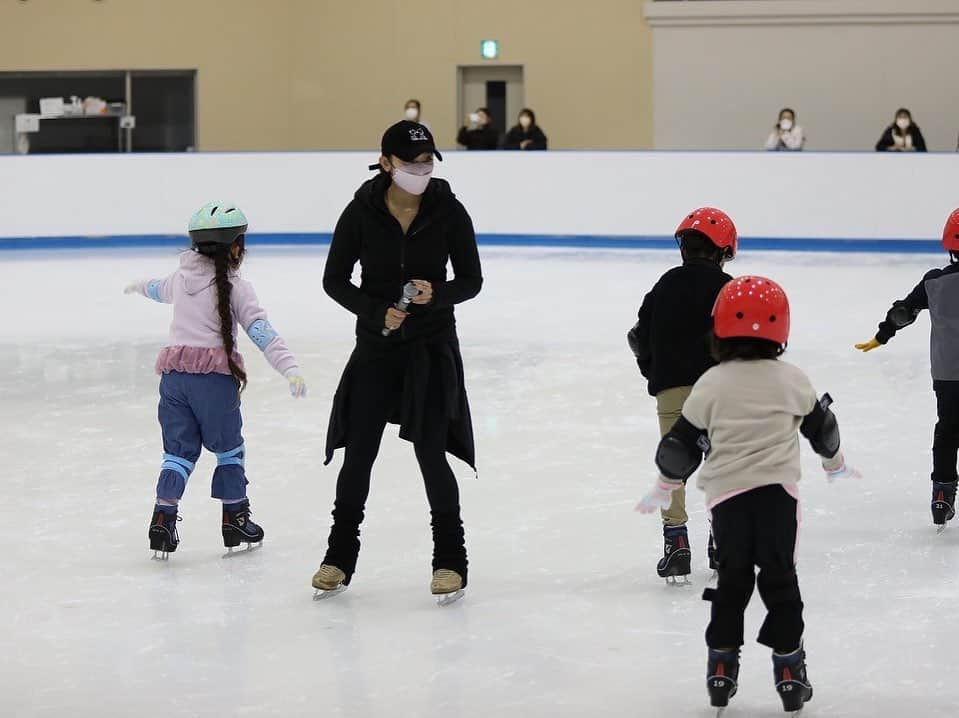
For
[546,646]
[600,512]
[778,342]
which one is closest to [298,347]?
[600,512]

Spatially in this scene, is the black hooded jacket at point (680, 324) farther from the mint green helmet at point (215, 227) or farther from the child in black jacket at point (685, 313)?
the mint green helmet at point (215, 227)

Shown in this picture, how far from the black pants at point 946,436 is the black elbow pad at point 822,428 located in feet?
5.24

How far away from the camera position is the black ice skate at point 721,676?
3072mm

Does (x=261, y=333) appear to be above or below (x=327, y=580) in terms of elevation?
above

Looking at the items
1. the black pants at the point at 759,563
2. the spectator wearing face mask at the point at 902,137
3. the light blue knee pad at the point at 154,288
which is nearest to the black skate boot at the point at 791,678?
the black pants at the point at 759,563

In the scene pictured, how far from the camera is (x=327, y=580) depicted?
13.0 feet

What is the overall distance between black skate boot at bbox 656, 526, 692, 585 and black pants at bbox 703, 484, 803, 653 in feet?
3.22

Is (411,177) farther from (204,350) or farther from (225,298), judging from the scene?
(204,350)

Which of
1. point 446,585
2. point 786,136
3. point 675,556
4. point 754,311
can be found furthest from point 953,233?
point 786,136

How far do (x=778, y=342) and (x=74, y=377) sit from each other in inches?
201

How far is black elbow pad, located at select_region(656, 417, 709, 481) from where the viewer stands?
3.08 metres

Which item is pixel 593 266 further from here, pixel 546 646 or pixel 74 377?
pixel 546 646

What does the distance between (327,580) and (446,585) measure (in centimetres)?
32

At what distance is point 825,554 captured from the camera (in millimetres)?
4406
